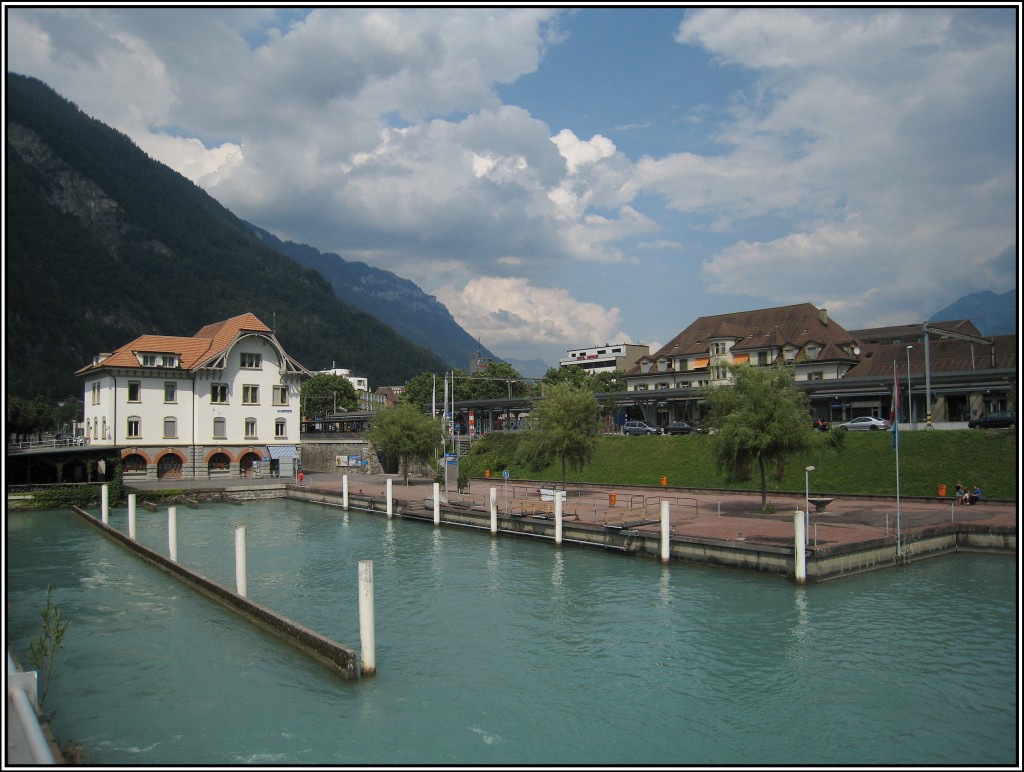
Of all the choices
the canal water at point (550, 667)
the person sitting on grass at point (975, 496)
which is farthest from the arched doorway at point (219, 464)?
the person sitting on grass at point (975, 496)

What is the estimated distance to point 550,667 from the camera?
15414mm

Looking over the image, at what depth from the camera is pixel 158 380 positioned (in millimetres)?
57344

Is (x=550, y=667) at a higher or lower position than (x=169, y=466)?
lower

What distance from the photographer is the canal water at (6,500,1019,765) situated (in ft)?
38.8

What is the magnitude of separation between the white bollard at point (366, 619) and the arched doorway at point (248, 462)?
5041 cm

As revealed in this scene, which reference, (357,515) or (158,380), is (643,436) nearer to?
(357,515)

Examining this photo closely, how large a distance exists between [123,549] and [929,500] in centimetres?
3565

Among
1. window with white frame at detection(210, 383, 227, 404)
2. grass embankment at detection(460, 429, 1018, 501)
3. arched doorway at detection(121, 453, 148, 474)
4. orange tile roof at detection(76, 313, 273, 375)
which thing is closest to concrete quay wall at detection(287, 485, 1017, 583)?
grass embankment at detection(460, 429, 1018, 501)

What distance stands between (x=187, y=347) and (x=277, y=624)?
165ft

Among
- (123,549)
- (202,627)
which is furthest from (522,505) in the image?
(202,627)

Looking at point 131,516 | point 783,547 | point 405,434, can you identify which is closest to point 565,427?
point 783,547

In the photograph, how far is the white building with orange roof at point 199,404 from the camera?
56.2 meters

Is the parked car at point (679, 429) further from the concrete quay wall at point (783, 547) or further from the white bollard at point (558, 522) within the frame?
the white bollard at point (558, 522)

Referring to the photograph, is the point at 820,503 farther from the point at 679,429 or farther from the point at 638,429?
the point at 638,429
